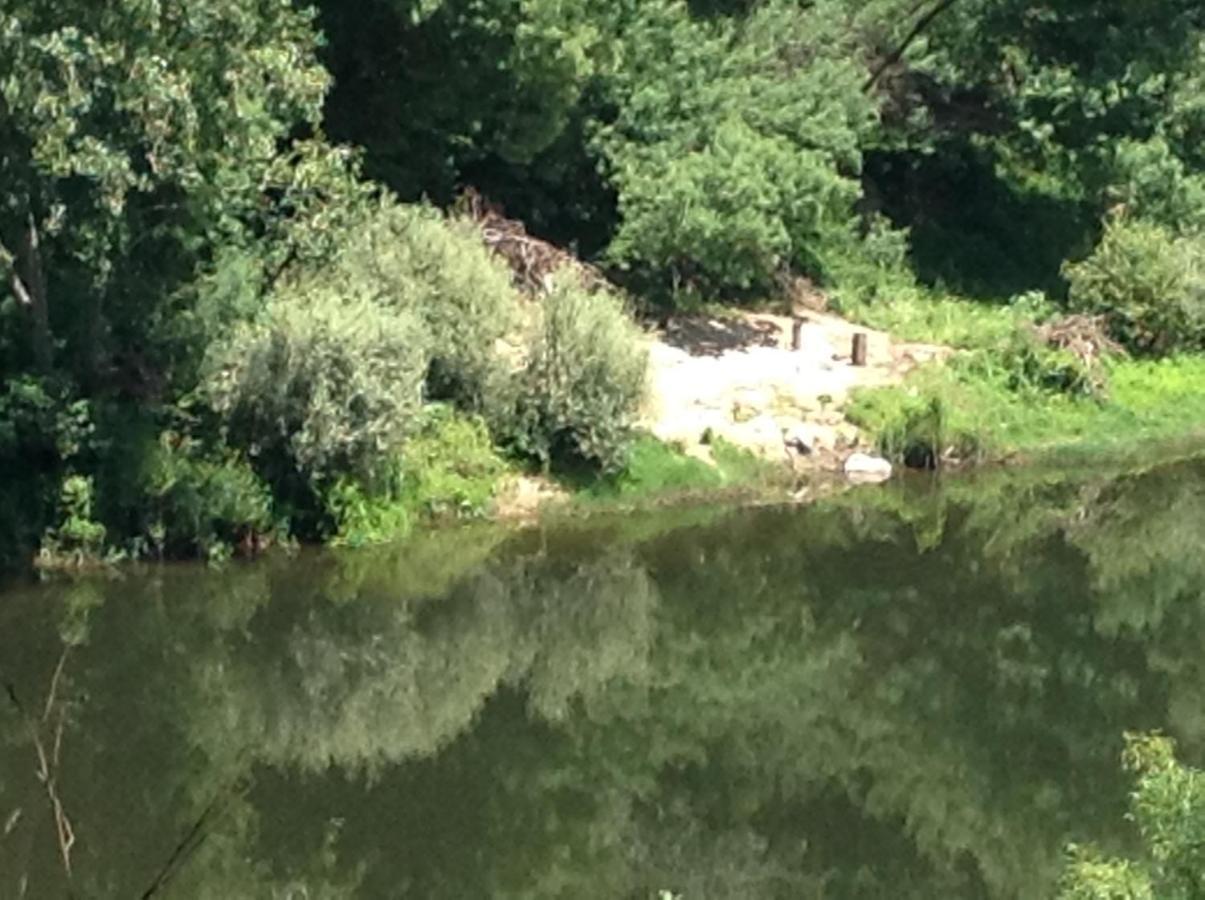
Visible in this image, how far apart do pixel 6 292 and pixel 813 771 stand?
404 inches

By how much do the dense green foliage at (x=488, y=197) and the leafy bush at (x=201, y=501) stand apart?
3cm

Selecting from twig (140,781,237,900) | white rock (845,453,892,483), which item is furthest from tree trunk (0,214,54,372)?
white rock (845,453,892,483)

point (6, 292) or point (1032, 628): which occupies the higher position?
point (6, 292)

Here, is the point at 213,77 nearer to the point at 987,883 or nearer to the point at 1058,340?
the point at 987,883

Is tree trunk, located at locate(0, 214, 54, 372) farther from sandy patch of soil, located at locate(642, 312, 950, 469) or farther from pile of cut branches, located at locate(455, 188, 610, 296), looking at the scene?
sandy patch of soil, located at locate(642, 312, 950, 469)

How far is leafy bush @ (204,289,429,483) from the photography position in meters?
21.6

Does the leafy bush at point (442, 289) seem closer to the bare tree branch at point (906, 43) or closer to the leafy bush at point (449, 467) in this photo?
the leafy bush at point (449, 467)

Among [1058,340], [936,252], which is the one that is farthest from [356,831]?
[936,252]

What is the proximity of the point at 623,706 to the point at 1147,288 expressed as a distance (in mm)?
15165

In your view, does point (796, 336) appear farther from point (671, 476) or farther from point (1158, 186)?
point (1158, 186)

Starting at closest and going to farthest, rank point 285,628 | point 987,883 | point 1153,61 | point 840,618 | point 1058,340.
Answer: point 987,883
point 285,628
point 840,618
point 1058,340
point 1153,61

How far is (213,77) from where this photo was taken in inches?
780

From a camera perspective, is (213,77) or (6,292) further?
(6,292)

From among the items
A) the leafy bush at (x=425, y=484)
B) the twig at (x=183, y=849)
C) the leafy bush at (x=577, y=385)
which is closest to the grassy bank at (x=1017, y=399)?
the leafy bush at (x=577, y=385)
